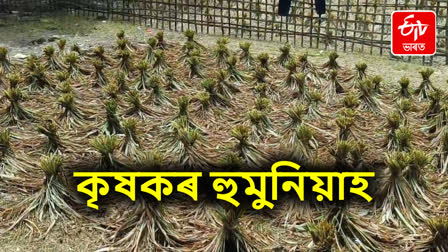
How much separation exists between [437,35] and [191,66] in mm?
2881

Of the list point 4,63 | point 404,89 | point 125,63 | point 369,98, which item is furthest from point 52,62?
point 404,89

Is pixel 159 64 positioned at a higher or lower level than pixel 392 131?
higher

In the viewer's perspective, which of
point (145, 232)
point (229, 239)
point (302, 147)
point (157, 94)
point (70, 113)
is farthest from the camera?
point (157, 94)

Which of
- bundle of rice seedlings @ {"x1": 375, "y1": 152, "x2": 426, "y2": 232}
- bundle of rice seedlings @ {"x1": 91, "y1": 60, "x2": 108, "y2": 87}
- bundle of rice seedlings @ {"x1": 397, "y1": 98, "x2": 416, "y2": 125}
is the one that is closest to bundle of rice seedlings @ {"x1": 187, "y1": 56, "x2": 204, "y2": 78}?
bundle of rice seedlings @ {"x1": 91, "y1": 60, "x2": 108, "y2": 87}

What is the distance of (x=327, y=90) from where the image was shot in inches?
176

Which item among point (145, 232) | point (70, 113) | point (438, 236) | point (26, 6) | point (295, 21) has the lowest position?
point (145, 232)

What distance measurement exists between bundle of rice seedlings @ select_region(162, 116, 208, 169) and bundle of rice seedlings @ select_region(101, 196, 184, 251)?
535 millimetres

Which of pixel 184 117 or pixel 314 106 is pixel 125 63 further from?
pixel 314 106

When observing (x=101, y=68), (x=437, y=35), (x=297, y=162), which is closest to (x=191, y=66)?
(x=101, y=68)

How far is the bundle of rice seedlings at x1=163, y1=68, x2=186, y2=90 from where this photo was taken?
458 cm

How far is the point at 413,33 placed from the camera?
18.7 ft

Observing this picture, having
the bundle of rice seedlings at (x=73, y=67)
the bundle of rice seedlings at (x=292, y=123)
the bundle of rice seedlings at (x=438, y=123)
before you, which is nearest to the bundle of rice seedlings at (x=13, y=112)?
the bundle of rice seedlings at (x=73, y=67)

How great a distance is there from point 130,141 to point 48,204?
74cm

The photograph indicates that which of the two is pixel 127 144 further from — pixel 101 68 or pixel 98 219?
pixel 101 68
